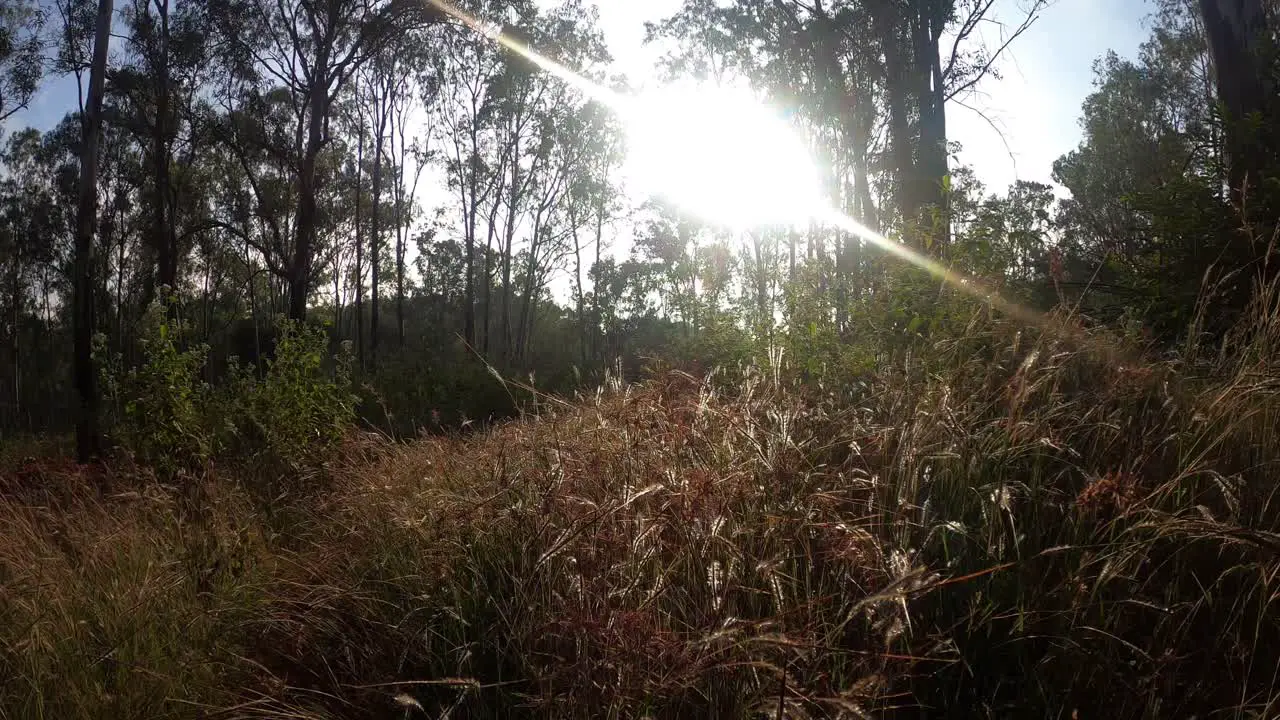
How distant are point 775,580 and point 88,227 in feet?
36.6

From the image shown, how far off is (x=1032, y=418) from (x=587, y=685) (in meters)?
1.53

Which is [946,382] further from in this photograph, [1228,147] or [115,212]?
[115,212]

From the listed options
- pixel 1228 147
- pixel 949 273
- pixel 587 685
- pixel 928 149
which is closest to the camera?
pixel 587 685

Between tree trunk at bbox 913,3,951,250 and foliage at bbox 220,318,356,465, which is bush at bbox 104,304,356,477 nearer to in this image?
foliage at bbox 220,318,356,465

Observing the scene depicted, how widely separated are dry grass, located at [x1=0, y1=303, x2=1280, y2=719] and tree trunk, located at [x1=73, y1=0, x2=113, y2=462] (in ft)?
25.5

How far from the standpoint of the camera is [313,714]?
5.16ft

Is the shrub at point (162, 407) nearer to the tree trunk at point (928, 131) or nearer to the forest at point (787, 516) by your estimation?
the forest at point (787, 516)

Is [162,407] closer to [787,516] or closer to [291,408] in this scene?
[291,408]

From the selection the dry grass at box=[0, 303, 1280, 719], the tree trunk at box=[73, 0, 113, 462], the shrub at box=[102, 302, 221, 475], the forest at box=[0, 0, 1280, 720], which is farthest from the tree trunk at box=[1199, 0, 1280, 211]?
the tree trunk at box=[73, 0, 113, 462]

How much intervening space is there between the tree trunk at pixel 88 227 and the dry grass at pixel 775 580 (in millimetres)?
7775

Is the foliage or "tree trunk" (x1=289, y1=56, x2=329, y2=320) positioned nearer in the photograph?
the foliage

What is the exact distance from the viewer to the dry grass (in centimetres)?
140

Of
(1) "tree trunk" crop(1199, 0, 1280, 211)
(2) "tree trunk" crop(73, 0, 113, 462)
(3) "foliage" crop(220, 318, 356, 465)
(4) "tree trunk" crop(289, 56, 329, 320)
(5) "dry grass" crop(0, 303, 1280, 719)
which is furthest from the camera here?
(4) "tree trunk" crop(289, 56, 329, 320)

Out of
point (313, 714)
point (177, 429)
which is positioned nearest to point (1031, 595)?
point (313, 714)
